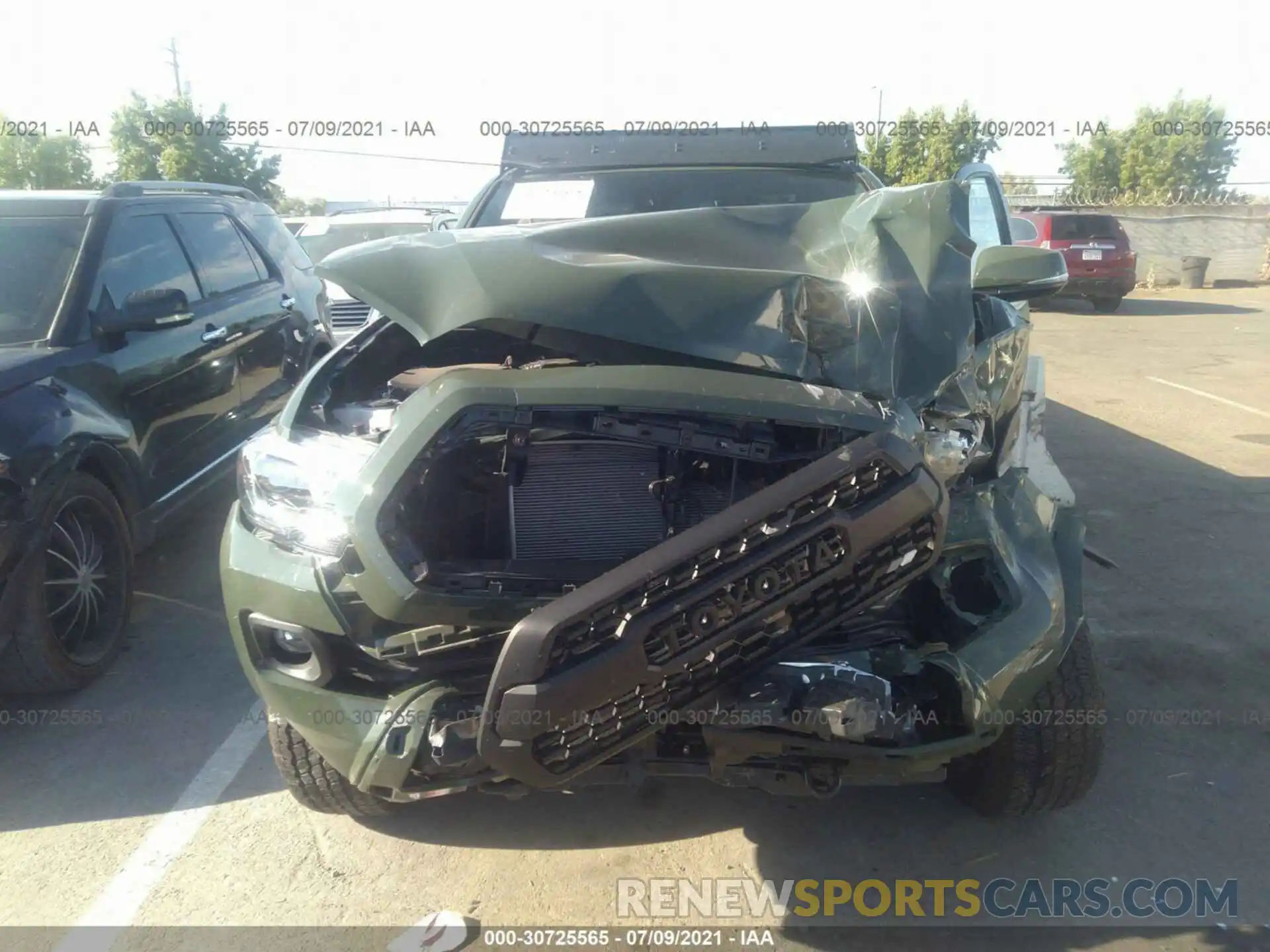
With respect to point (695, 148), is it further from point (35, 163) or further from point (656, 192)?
point (35, 163)

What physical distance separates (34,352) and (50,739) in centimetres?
152

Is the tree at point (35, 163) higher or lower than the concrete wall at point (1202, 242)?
higher

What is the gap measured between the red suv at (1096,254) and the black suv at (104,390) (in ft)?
48.4

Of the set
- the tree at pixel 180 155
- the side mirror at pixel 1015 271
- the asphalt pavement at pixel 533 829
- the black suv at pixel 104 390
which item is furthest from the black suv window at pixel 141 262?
the tree at pixel 180 155

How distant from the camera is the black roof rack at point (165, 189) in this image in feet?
15.8

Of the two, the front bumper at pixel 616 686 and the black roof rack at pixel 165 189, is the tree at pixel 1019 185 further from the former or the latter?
the front bumper at pixel 616 686

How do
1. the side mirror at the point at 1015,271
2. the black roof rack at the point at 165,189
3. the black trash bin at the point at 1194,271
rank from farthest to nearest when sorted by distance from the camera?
the black trash bin at the point at 1194,271
the black roof rack at the point at 165,189
the side mirror at the point at 1015,271

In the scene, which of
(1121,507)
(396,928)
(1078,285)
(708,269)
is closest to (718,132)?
A: (708,269)

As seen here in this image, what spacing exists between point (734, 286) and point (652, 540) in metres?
0.75

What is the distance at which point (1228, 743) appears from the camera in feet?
11.2

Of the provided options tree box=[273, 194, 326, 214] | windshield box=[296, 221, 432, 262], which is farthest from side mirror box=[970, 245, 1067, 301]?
tree box=[273, 194, 326, 214]

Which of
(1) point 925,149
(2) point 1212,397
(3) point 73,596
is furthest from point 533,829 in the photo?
(1) point 925,149

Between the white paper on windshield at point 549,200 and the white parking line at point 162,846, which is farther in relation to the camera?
the white paper on windshield at point 549,200

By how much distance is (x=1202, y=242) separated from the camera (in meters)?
22.5
